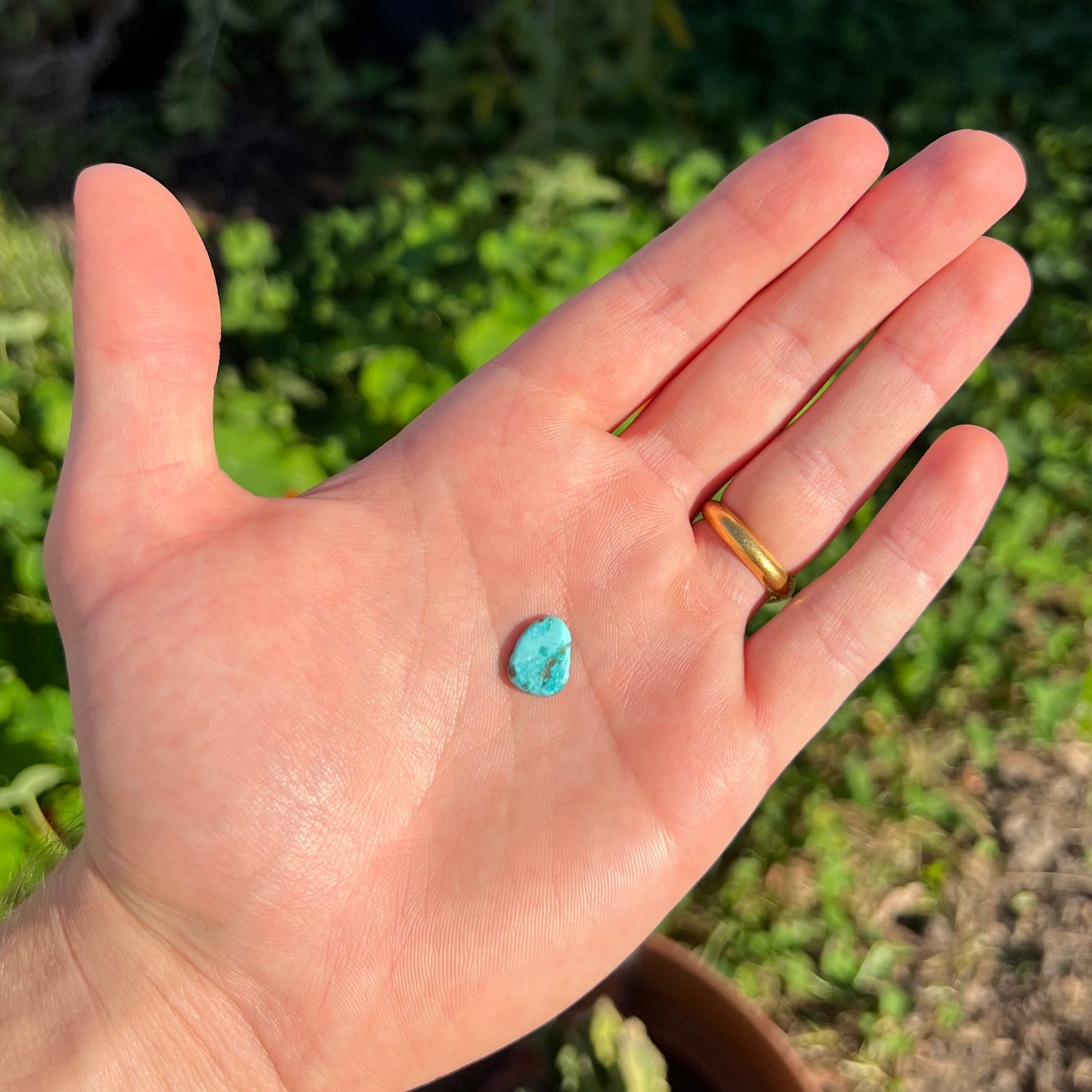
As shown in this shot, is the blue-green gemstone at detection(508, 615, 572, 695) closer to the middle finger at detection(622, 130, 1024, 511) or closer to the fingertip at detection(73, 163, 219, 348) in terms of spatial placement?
the middle finger at detection(622, 130, 1024, 511)

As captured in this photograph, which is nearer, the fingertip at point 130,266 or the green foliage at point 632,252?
the fingertip at point 130,266

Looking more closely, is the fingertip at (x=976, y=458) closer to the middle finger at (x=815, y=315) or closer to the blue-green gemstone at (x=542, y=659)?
the middle finger at (x=815, y=315)

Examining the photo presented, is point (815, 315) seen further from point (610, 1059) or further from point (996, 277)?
point (610, 1059)

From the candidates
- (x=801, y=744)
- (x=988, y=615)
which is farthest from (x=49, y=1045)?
(x=988, y=615)

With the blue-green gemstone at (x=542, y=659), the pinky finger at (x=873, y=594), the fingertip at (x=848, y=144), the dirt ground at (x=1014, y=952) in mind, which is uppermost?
the fingertip at (x=848, y=144)

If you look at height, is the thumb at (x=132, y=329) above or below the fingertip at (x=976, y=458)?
above

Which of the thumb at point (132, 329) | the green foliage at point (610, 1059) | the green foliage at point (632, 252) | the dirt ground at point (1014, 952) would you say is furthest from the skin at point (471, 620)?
the dirt ground at point (1014, 952)

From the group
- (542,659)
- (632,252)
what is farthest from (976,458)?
(632,252)
